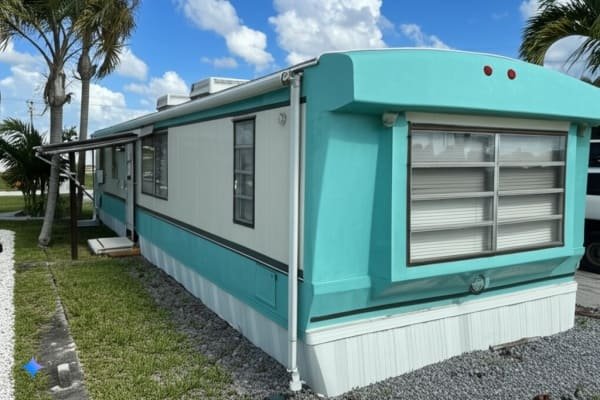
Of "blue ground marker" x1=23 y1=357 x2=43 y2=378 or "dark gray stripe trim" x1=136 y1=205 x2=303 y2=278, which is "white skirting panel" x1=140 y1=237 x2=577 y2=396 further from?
"blue ground marker" x1=23 y1=357 x2=43 y2=378

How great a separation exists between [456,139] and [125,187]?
7.51m

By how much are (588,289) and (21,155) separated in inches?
463

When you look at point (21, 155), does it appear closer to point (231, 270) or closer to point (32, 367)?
point (231, 270)

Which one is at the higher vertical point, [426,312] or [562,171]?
[562,171]

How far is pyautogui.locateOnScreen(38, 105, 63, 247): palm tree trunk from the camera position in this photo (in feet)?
31.3

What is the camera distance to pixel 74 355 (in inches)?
173

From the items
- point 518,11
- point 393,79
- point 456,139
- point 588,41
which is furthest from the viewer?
point 518,11

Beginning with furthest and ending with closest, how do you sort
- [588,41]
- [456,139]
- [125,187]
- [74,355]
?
[125,187], [588,41], [74,355], [456,139]

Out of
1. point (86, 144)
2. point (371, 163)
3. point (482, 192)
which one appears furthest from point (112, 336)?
point (86, 144)

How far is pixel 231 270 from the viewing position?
502 centimetres

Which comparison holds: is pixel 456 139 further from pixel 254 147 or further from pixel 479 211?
pixel 254 147

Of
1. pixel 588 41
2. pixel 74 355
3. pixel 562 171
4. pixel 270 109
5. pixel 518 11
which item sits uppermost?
pixel 518 11

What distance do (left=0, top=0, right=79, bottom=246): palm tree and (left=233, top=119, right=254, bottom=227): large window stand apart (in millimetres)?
5678

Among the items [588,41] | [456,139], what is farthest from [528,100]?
[588,41]
